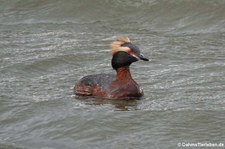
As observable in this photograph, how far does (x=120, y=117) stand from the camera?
1238 centimetres

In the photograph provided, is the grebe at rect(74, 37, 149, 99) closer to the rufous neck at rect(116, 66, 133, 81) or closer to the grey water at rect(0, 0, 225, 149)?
the rufous neck at rect(116, 66, 133, 81)

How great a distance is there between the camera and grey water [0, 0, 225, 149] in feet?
38.5

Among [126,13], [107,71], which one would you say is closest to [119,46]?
[107,71]

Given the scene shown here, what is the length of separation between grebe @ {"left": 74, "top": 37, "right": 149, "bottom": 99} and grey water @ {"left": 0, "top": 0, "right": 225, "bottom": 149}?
0.52ft

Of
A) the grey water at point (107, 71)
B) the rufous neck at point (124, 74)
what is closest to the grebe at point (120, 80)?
the rufous neck at point (124, 74)

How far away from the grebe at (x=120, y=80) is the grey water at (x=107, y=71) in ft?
0.52

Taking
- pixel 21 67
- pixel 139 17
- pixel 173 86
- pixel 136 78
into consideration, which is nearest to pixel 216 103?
pixel 173 86

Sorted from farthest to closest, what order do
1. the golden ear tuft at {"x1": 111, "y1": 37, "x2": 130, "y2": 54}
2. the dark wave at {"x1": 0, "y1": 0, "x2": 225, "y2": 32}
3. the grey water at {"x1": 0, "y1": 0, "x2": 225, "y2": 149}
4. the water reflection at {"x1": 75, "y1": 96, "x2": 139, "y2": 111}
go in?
the dark wave at {"x1": 0, "y1": 0, "x2": 225, "y2": 32} → the golden ear tuft at {"x1": 111, "y1": 37, "x2": 130, "y2": 54} → the water reflection at {"x1": 75, "y1": 96, "x2": 139, "y2": 111} → the grey water at {"x1": 0, "y1": 0, "x2": 225, "y2": 149}

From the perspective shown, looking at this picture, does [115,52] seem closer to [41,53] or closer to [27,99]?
[27,99]

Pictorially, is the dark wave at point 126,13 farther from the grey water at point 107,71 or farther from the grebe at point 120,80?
the grebe at point 120,80

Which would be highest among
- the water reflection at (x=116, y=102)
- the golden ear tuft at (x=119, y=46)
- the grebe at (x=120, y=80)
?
the golden ear tuft at (x=119, y=46)

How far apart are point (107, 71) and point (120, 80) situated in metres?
2.31

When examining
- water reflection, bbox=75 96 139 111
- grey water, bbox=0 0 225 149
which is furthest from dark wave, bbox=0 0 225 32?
water reflection, bbox=75 96 139 111

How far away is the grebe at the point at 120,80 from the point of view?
13.3 meters
